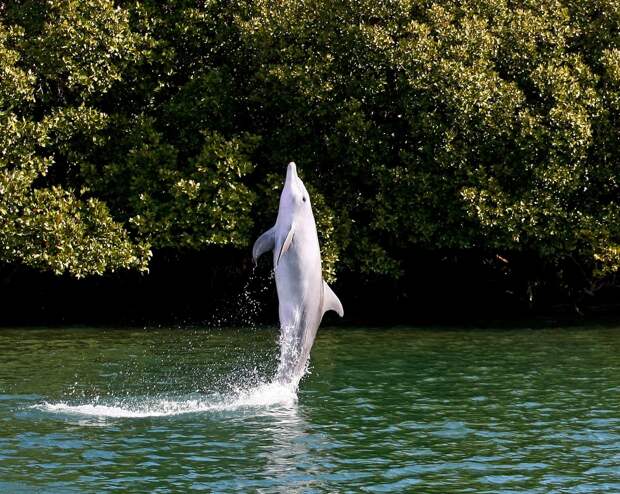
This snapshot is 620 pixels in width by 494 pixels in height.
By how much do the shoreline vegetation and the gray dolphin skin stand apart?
12847 millimetres

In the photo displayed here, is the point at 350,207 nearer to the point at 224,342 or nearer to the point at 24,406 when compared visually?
the point at 224,342

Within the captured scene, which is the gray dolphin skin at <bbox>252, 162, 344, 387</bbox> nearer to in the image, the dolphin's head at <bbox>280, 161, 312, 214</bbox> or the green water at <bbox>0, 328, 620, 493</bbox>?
the dolphin's head at <bbox>280, 161, 312, 214</bbox>

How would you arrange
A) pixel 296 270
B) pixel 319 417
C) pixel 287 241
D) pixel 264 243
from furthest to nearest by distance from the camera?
pixel 319 417, pixel 296 270, pixel 264 243, pixel 287 241

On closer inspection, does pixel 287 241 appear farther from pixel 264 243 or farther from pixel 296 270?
pixel 296 270

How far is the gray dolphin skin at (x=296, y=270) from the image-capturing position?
18.2 m

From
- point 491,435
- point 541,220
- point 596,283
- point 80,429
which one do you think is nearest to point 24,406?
point 80,429

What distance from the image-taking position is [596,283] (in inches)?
1380

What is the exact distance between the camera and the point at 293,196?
18.1 meters

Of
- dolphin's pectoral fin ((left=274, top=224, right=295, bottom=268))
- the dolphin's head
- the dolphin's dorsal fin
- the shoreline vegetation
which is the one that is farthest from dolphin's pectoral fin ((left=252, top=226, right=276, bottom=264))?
the shoreline vegetation

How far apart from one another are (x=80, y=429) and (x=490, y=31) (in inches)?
768

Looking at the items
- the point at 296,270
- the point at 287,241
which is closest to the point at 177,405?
the point at 296,270

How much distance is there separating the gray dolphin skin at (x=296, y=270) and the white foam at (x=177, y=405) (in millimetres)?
1268

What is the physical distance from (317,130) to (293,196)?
1610cm

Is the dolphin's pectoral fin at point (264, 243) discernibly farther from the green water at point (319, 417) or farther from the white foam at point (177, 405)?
the white foam at point (177, 405)
